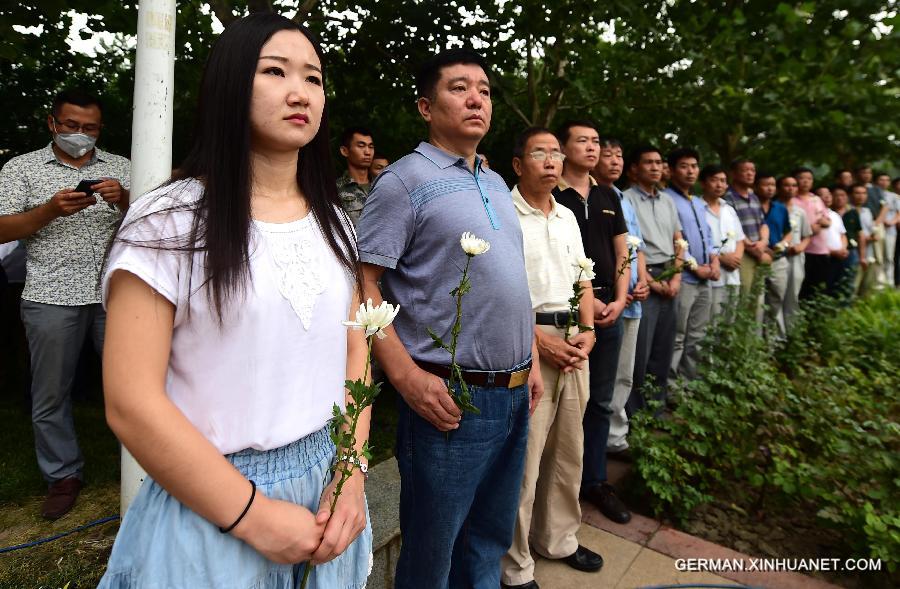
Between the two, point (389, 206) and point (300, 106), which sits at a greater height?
point (300, 106)

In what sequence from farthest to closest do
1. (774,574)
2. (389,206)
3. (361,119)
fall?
→ (361,119) → (774,574) → (389,206)

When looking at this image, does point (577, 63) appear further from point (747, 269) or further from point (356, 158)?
point (747, 269)

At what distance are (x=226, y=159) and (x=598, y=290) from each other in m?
2.44

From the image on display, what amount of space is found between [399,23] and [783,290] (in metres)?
5.27

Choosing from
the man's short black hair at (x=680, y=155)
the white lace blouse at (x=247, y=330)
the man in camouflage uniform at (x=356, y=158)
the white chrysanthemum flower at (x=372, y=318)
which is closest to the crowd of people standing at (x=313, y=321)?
the white lace blouse at (x=247, y=330)

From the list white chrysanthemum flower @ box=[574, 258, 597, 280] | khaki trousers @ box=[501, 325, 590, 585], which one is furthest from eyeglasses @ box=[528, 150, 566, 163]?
khaki trousers @ box=[501, 325, 590, 585]

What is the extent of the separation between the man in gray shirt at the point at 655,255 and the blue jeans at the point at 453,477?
7.57 ft

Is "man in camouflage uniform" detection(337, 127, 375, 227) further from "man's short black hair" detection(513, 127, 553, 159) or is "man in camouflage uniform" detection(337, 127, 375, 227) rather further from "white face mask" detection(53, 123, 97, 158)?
"man's short black hair" detection(513, 127, 553, 159)

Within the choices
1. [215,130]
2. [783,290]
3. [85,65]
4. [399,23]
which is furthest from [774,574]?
[85,65]

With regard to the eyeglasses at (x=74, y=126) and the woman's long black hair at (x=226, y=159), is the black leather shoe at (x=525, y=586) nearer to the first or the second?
the woman's long black hair at (x=226, y=159)

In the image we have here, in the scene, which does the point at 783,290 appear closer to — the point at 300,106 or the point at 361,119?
the point at 361,119

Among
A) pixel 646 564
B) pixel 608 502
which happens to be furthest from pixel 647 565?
pixel 608 502

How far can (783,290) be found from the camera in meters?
6.59

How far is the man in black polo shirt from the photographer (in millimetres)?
3168
